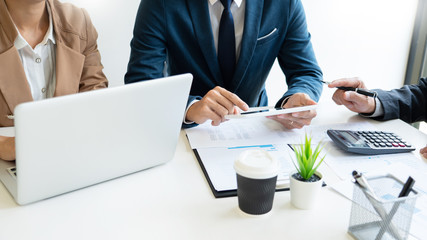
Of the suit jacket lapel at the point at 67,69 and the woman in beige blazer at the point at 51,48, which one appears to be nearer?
the woman in beige blazer at the point at 51,48

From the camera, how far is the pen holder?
27.8 inches

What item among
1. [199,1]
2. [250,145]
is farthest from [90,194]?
[199,1]

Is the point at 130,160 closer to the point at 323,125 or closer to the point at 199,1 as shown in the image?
the point at 323,125

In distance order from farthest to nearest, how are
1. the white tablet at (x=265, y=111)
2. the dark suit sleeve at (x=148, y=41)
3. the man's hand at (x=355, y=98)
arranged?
1. the dark suit sleeve at (x=148, y=41)
2. the man's hand at (x=355, y=98)
3. the white tablet at (x=265, y=111)

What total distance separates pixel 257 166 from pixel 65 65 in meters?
0.99

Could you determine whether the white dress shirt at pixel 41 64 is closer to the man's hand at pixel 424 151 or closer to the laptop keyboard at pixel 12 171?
the laptop keyboard at pixel 12 171

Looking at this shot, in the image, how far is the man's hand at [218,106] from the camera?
1.12m

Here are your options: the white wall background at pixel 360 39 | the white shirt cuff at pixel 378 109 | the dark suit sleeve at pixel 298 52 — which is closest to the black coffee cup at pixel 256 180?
the white shirt cuff at pixel 378 109

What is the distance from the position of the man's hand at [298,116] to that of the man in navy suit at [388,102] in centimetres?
12

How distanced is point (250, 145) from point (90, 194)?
456 mm

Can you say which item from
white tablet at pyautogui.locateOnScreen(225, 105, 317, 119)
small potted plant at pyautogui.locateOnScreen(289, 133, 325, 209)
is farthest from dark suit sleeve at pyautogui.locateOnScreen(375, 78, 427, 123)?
small potted plant at pyautogui.locateOnScreen(289, 133, 325, 209)

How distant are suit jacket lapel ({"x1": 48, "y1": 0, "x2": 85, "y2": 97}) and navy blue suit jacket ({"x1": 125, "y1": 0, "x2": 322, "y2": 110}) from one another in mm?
220

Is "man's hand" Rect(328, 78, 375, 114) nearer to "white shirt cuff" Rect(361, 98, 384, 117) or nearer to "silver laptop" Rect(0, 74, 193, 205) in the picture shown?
"white shirt cuff" Rect(361, 98, 384, 117)

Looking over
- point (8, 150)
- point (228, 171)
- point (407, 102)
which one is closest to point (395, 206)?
point (228, 171)
